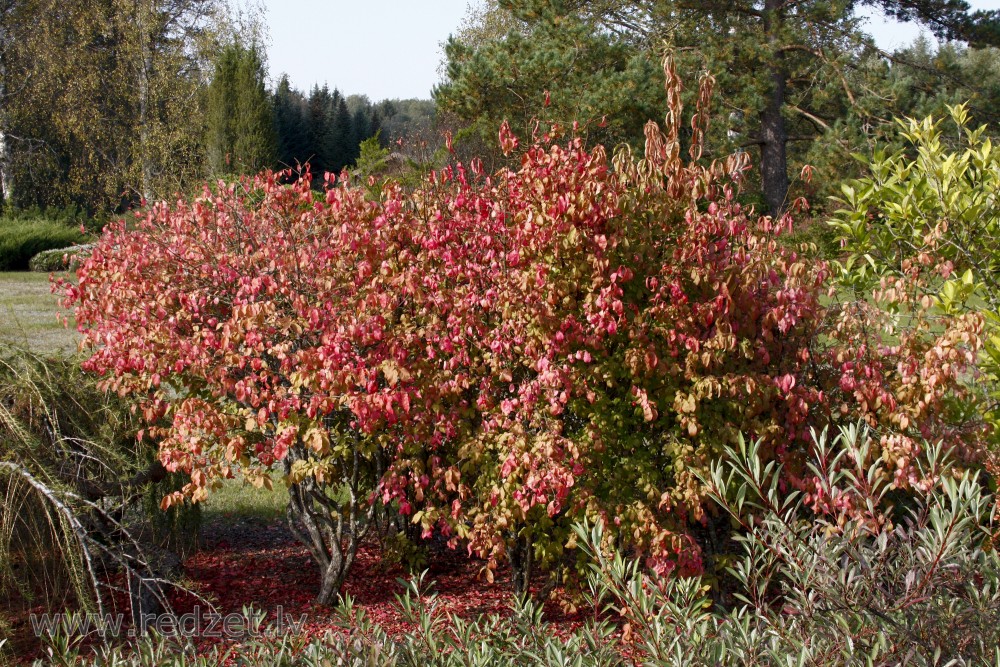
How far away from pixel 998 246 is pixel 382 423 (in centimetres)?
299

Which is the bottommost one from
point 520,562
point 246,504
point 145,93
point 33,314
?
point 246,504

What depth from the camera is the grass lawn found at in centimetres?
1163

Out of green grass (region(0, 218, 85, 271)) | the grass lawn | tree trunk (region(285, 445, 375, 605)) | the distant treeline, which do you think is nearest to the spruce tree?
green grass (region(0, 218, 85, 271))

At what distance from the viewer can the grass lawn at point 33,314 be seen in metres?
11.6

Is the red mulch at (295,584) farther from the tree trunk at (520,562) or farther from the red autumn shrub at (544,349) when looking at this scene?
the red autumn shrub at (544,349)

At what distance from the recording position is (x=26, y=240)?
20.0 meters

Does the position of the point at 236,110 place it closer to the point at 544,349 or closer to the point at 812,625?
the point at 544,349

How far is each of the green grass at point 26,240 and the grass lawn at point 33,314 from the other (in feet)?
4.19

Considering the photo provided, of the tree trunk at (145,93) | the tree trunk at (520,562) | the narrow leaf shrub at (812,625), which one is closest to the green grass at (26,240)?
the tree trunk at (145,93)

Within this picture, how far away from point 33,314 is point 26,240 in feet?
24.4

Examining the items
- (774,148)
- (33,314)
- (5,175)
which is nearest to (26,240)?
(5,175)

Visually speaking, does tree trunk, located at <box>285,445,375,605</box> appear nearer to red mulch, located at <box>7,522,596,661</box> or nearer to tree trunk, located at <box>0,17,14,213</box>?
red mulch, located at <box>7,522,596,661</box>

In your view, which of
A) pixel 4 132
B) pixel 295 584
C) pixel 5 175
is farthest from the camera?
pixel 5 175

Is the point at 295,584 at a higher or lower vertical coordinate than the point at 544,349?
lower
